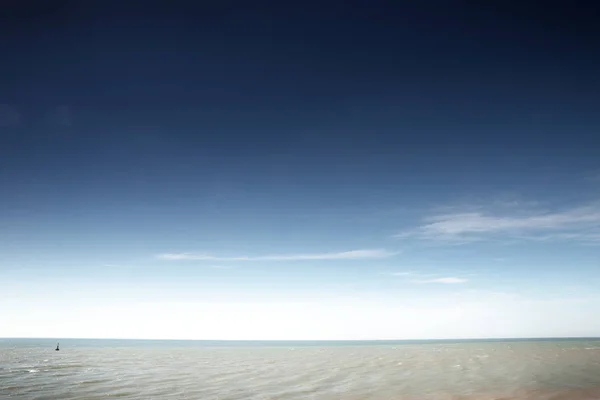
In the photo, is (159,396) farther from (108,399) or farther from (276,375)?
(276,375)

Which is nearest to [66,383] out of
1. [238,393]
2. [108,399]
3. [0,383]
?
[0,383]

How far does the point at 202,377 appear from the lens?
164 feet

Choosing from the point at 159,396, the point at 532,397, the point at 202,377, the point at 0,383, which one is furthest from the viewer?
the point at 202,377

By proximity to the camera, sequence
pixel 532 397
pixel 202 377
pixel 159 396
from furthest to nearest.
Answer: pixel 202 377 < pixel 159 396 < pixel 532 397

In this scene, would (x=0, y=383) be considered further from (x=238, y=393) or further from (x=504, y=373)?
(x=504, y=373)

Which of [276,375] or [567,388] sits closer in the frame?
[567,388]

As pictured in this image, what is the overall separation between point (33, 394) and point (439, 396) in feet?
116

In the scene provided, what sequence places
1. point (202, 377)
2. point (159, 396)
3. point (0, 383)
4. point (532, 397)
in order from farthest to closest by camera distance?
1. point (202, 377)
2. point (0, 383)
3. point (159, 396)
4. point (532, 397)

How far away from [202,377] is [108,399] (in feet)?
54.0

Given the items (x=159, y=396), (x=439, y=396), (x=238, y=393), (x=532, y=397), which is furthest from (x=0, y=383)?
(x=532, y=397)

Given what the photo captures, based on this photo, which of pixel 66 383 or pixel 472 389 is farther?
pixel 66 383

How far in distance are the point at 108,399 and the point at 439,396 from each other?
27529 millimetres

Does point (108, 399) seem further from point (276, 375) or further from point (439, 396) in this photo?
point (439, 396)

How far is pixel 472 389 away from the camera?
37875 mm
